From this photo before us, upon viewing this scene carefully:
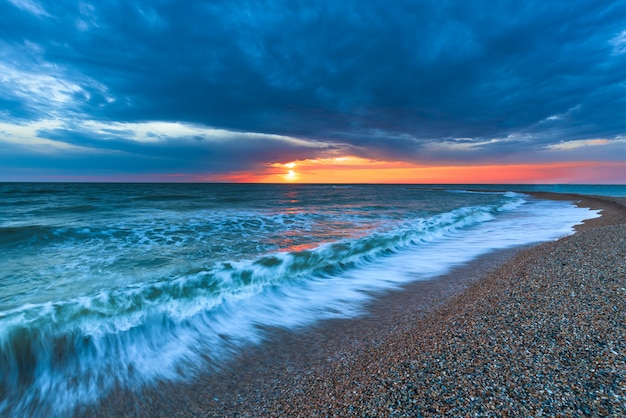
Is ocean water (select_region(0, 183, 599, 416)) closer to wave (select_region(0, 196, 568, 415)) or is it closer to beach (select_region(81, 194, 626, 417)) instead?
wave (select_region(0, 196, 568, 415))

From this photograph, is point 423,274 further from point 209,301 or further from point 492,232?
point 492,232

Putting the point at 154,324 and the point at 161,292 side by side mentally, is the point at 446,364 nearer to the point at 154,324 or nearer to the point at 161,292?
the point at 154,324

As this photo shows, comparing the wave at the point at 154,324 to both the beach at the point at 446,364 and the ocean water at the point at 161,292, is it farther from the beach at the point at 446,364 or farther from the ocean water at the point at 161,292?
the beach at the point at 446,364

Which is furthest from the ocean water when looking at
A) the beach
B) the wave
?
the beach

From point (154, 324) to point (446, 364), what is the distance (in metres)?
4.56

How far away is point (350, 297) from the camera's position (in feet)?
19.7

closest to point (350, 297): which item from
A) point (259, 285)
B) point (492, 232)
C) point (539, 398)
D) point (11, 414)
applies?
point (259, 285)

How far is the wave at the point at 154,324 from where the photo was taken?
3537mm

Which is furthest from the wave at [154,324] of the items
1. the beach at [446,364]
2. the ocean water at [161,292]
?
the beach at [446,364]

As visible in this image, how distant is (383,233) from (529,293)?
25.2 feet

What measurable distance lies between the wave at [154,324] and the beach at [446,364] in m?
0.47

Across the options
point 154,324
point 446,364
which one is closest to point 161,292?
point 154,324

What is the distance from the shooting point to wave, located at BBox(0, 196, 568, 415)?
354cm

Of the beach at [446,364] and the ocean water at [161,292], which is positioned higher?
the beach at [446,364]
